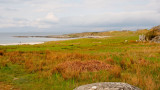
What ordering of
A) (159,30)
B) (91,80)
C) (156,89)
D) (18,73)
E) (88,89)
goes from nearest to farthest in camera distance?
(88,89) → (156,89) → (91,80) → (18,73) → (159,30)

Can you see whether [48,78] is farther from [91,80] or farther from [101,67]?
Answer: [101,67]

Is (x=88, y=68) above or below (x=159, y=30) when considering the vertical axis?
below

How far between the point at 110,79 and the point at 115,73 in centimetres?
72

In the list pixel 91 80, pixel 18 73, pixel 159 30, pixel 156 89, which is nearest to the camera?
pixel 156 89

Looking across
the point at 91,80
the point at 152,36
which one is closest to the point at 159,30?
the point at 152,36

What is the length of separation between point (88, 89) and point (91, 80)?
3.55 meters

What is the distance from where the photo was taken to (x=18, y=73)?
11312 mm

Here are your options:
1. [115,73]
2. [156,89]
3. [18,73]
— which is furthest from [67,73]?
[156,89]

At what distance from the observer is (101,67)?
1189 centimetres

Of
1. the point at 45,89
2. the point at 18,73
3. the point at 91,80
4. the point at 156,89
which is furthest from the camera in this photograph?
the point at 18,73

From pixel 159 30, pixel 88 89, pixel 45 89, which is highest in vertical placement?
pixel 159 30

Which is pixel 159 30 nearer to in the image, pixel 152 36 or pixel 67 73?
pixel 152 36

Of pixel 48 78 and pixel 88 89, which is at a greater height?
pixel 88 89

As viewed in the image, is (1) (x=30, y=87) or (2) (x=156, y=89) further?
(1) (x=30, y=87)
